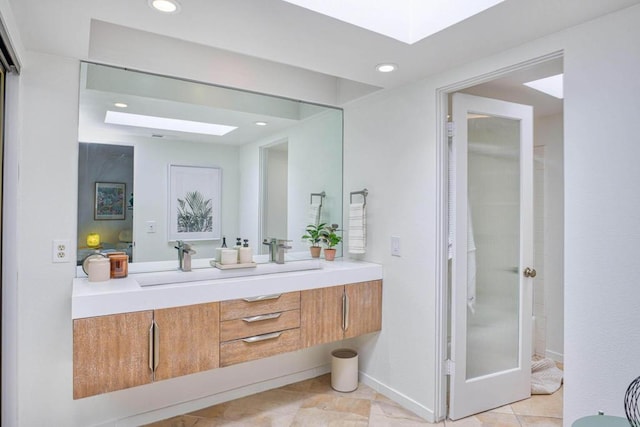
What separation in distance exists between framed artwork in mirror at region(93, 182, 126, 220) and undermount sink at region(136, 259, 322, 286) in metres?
0.37

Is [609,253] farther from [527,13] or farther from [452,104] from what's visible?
[452,104]

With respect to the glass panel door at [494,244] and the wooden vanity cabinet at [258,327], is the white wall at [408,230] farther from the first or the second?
the wooden vanity cabinet at [258,327]

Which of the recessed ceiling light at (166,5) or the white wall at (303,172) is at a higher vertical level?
the recessed ceiling light at (166,5)

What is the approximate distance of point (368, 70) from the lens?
2398 millimetres

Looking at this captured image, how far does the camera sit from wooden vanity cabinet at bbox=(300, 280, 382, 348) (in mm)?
2525

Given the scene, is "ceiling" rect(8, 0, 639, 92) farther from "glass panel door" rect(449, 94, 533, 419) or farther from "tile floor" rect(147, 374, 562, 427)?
"tile floor" rect(147, 374, 562, 427)

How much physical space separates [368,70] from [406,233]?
1055mm

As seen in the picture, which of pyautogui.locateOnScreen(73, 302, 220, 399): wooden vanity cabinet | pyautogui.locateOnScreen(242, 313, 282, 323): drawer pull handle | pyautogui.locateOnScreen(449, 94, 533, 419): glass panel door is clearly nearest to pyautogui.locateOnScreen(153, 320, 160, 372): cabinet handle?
pyautogui.locateOnScreen(73, 302, 220, 399): wooden vanity cabinet

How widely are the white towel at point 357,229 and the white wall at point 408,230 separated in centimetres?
7

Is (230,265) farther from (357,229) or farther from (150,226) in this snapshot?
(357,229)

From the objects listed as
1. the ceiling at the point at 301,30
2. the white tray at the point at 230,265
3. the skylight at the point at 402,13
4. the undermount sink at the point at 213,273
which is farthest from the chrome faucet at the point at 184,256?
the skylight at the point at 402,13

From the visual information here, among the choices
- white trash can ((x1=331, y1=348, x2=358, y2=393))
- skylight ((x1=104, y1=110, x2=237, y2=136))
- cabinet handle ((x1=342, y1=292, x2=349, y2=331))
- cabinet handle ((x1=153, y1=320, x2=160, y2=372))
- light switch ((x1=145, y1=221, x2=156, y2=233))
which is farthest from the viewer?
white trash can ((x1=331, y1=348, x2=358, y2=393))

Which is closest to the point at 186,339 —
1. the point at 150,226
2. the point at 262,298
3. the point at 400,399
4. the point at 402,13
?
the point at 262,298

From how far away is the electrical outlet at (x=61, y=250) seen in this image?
2115 mm
